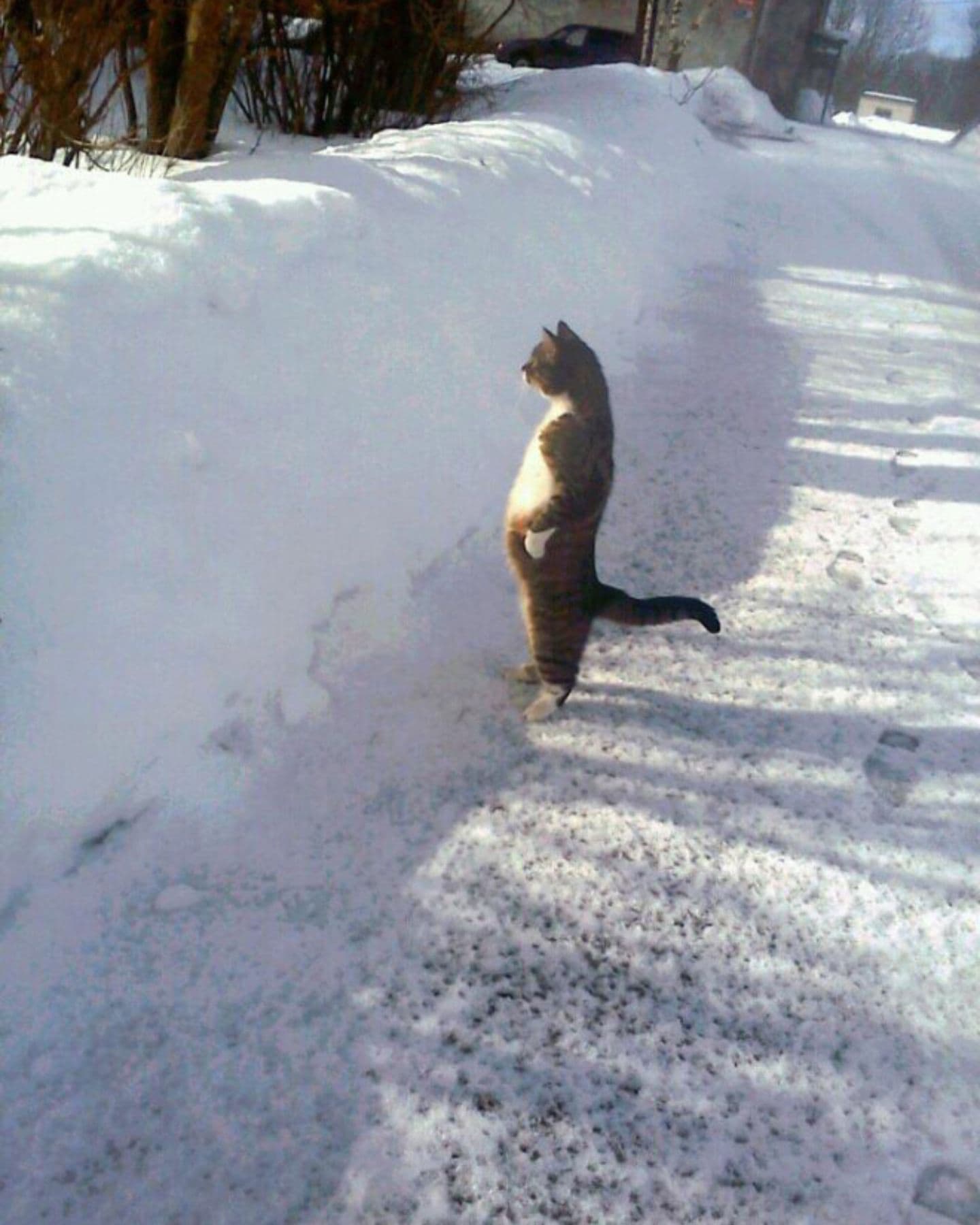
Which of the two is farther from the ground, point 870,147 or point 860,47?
point 860,47

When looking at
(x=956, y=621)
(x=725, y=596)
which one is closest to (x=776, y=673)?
(x=725, y=596)

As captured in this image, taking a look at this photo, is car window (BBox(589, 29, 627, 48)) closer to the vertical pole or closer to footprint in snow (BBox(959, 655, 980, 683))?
the vertical pole

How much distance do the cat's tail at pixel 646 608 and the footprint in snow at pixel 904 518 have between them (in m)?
1.58

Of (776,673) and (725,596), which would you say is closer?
(776,673)

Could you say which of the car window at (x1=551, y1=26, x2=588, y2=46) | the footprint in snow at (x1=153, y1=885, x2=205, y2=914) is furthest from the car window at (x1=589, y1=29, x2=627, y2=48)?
the footprint in snow at (x1=153, y1=885, x2=205, y2=914)

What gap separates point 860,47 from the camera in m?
43.6

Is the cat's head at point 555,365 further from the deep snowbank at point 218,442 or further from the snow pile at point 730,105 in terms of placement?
the snow pile at point 730,105

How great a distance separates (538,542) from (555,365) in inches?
21.9

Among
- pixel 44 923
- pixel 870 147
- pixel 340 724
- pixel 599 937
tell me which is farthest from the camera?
pixel 870 147

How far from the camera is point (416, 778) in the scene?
2.50 metres

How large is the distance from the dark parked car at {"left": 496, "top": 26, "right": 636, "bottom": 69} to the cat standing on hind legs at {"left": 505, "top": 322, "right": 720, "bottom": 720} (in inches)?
662

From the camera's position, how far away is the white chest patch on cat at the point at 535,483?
269 centimetres

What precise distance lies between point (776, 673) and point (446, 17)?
767 cm

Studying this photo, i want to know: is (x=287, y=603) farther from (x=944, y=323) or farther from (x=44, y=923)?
(x=944, y=323)
